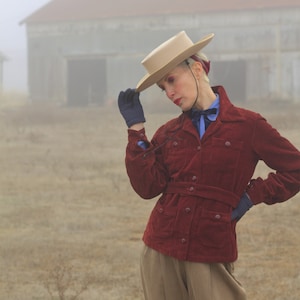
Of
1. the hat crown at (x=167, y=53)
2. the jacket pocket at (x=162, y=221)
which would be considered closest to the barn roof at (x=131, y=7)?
the hat crown at (x=167, y=53)

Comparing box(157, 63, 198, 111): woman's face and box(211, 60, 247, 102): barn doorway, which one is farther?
box(211, 60, 247, 102): barn doorway

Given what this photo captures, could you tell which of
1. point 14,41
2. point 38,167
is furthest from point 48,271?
point 14,41

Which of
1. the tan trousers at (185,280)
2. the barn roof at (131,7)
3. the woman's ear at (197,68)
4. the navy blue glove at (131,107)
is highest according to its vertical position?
the woman's ear at (197,68)

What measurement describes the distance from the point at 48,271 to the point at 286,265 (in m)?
1.88

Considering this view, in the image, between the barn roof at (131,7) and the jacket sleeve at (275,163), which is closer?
the jacket sleeve at (275,163)

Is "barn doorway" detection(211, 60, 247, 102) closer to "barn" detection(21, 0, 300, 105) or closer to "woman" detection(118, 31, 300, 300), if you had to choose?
"barn" detection(21, 0, 300, 105)

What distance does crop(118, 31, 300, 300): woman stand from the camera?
234cm

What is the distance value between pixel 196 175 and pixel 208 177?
0.04 m

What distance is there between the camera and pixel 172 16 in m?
24.9

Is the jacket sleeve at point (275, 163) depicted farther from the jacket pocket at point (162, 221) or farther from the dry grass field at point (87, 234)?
the dry grass field at point (87, 234)

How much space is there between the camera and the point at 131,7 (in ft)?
86.4

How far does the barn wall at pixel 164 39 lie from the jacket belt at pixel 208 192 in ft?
72.2

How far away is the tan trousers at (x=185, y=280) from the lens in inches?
91.8

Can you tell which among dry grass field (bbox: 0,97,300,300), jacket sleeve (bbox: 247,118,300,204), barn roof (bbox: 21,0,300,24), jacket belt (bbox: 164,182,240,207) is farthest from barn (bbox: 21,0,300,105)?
jacket belt (bbox: 164,182,240,207)
